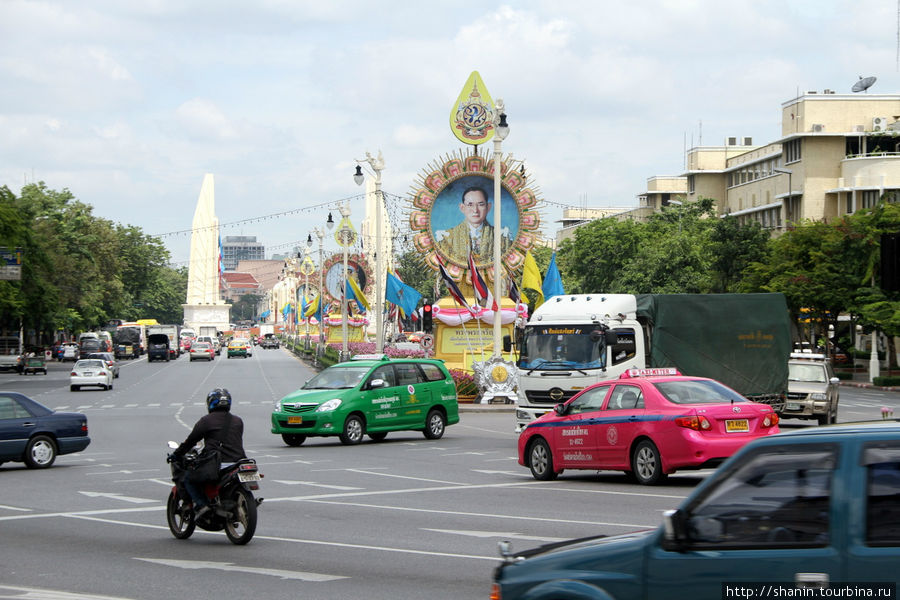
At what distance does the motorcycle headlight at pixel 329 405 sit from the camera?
25156 millimetres

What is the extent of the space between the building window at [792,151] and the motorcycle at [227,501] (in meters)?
84.9

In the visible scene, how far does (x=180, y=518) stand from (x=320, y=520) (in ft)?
6.46

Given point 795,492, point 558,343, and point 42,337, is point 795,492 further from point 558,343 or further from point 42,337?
point 42,337

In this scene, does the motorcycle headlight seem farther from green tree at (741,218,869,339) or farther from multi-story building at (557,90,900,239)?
multi-story building at (557,90,900,239)

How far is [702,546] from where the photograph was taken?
219 inches

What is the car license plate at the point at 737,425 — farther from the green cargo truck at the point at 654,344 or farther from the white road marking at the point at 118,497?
the white road marking at the point at 118,497

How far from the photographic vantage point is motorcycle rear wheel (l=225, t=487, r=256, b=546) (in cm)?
1222

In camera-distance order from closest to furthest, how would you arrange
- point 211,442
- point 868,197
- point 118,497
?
1. point 211,442
2. point 118,497
3. point 868,197

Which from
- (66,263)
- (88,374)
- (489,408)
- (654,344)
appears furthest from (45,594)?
→ (66,263)

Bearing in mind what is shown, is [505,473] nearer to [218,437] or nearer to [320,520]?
[320,520]

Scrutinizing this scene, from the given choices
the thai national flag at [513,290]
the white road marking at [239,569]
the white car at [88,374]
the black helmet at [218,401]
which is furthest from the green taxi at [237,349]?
the white road marking at [239,569]

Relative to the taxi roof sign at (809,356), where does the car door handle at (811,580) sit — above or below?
below

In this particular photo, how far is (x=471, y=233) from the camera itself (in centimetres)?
5125

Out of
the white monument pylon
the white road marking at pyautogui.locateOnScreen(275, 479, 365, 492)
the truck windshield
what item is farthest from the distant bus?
the white road marking at pyautogui.locateOnScreen(275, 479, 365, 492)
